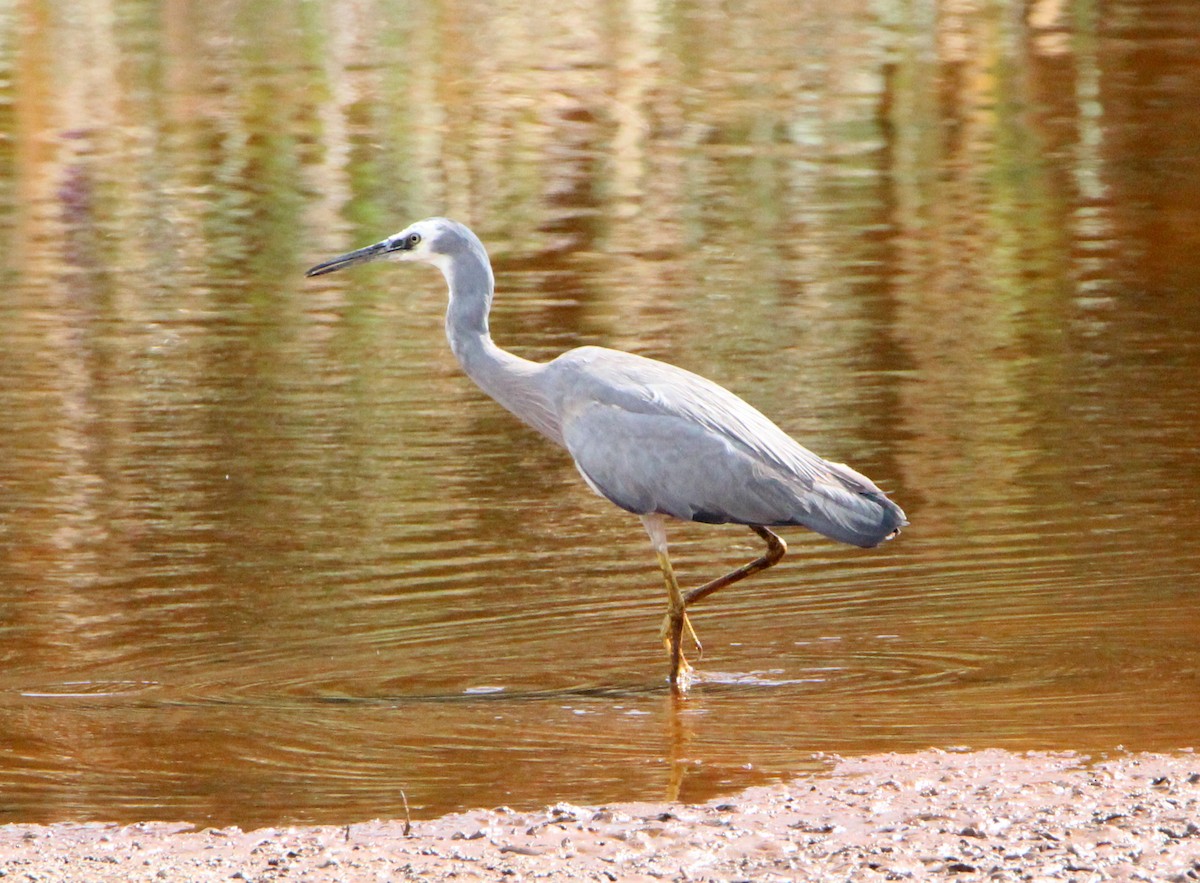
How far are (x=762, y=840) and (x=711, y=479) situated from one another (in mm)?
2174

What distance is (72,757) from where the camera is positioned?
6.29 m

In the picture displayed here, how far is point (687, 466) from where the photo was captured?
7.25 m

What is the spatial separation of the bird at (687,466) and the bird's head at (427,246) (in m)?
0.58

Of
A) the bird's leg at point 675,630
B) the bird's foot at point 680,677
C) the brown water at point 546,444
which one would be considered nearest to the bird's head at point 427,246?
the brown water at point 546,444

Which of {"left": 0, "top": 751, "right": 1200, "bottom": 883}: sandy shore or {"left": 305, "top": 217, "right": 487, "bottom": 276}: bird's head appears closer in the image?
{"left": 0, "top": 751, "right": 1200, "bottom": 883}: sandy shore

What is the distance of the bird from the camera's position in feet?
23.4

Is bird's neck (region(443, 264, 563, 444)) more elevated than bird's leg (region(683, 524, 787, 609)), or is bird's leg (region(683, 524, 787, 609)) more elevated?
bird's neck (region(443, 264, 563, 444))

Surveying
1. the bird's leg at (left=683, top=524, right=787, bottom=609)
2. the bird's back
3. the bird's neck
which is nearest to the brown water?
the bird's leg at (left=683, top=524, right=787, bottom=609)

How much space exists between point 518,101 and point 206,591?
46.3ft

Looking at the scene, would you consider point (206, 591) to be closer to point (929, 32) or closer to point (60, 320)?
point (60, 320)

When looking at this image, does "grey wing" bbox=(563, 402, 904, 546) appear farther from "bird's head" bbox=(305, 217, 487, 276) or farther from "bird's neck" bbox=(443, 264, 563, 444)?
"bird's head" bbox=(305, 217, 487, 276)

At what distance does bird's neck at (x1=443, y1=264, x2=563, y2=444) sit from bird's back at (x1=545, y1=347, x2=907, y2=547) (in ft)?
1.35

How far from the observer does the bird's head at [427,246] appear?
784 centimetres

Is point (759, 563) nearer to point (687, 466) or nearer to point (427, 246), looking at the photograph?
point (687, 466)
